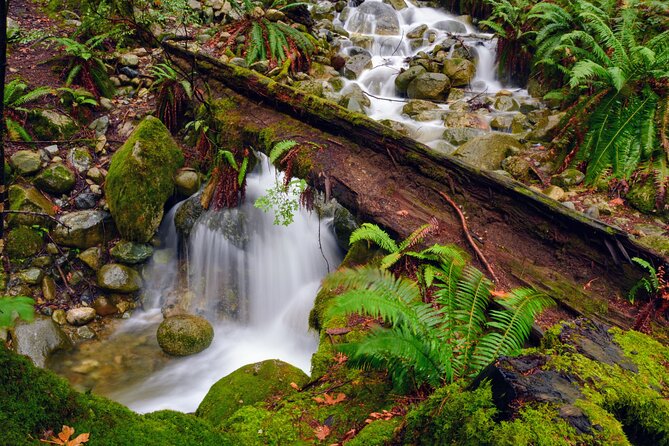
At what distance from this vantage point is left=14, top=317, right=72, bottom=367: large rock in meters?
4.38

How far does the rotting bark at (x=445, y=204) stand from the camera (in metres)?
3.51

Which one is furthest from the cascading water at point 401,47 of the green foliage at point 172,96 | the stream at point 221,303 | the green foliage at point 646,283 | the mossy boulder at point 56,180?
the mossy boulder at point 56,180

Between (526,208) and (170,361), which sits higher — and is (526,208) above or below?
above

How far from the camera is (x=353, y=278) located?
9.14 ft

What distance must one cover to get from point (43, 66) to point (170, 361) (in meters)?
5.96

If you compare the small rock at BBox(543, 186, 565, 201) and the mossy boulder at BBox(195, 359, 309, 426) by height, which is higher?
the small rock at BBox(543, 186, 565, 201)

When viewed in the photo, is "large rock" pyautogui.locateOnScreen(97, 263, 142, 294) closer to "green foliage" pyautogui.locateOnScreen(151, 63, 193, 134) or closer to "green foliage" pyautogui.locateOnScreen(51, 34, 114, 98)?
"green foliage" pyautogui.locateOnScreen(151, 63, 193, 134)

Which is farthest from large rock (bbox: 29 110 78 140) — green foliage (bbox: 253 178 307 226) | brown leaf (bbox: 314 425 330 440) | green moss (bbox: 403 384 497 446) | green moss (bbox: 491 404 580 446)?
green moss (bbox: 491 404 580 446)

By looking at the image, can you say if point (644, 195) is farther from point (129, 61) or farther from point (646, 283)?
point (129, 61)

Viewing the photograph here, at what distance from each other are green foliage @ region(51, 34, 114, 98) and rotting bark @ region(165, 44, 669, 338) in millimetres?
2837

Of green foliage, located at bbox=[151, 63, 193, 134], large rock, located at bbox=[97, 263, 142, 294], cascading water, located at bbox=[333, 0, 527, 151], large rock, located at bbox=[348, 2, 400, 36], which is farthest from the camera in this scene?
large rock, located at bbox=[348, 2, 400, 36]

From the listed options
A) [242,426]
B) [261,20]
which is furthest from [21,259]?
[261,20]

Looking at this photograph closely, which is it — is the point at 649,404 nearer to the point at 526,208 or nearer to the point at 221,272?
the point at 526,208

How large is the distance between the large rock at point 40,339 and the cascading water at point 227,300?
20cm
